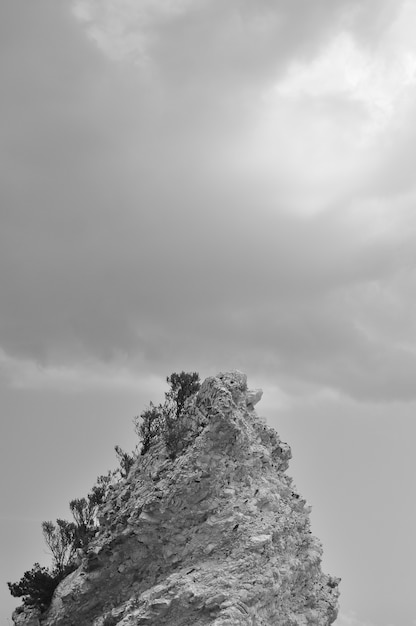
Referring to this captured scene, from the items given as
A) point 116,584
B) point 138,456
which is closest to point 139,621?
point 116,584

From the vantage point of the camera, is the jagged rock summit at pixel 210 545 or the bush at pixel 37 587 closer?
the jagged rock summit at pixel 210 545

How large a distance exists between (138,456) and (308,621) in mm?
17725

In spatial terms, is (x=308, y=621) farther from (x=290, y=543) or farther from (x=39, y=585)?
(x=39, y=585)

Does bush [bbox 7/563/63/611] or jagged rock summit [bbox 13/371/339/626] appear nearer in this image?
jagged rock summit [bbox 13/371/339/626]

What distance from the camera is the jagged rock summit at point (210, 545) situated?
42156mm

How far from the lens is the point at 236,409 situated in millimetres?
48406

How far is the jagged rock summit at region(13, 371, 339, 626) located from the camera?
4216 cm

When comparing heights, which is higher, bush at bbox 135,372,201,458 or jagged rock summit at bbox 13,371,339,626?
bush at bbox 135,372,201,458

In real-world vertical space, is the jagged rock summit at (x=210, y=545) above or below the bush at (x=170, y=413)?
below

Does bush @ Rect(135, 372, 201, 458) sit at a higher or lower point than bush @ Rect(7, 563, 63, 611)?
higher

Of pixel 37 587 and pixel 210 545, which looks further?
pixel 37 587

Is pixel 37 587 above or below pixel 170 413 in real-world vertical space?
below

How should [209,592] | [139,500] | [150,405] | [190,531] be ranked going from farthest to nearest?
[150,405]
[139,500]
[190,531]
[209,592]

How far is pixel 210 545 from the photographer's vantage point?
44.1m
